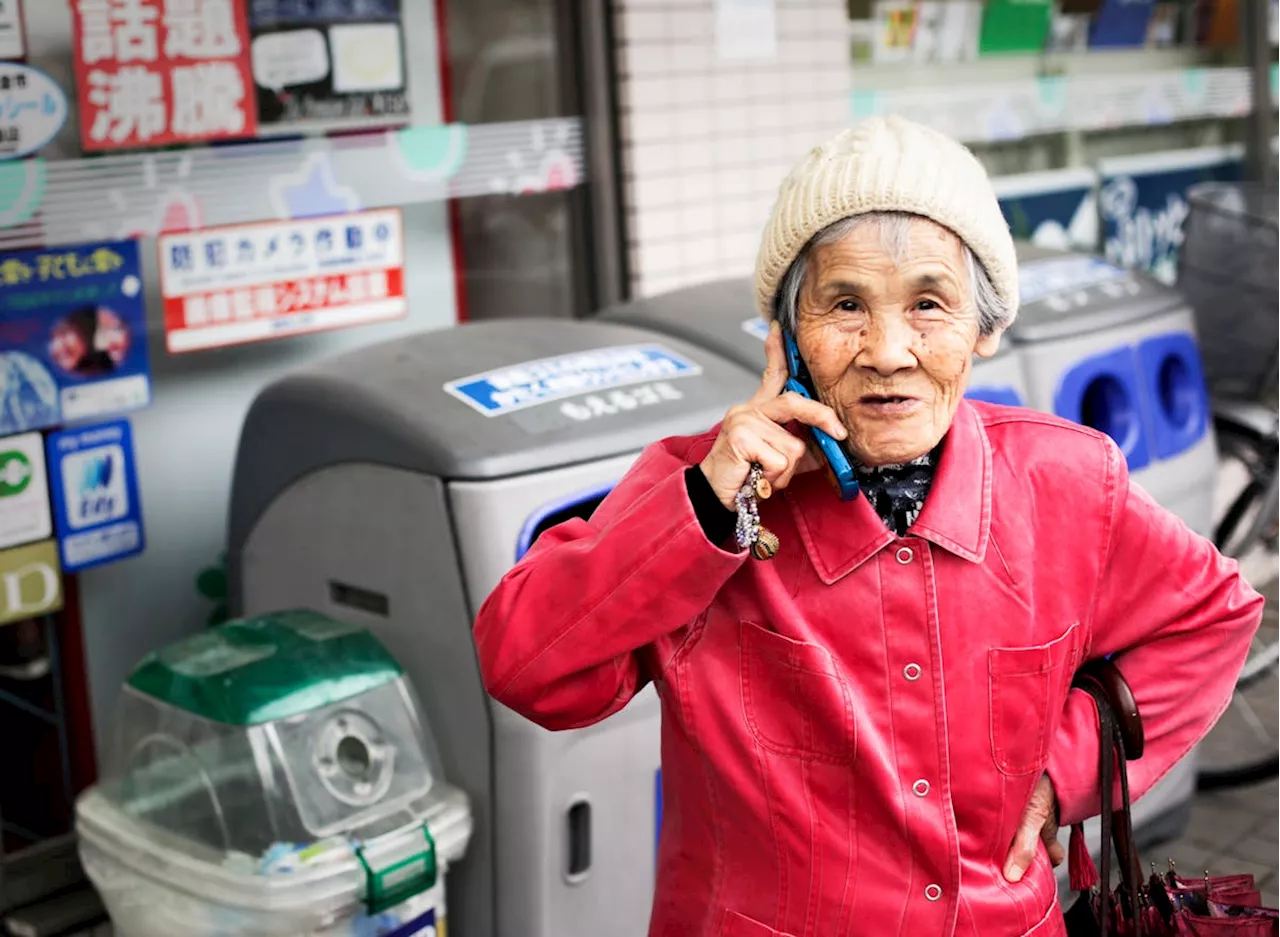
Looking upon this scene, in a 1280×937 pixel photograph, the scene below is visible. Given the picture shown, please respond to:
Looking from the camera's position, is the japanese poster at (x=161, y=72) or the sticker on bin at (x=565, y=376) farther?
the japanese poster at (x=161, y=72)

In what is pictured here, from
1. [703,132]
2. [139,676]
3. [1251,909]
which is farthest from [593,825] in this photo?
[703,132]

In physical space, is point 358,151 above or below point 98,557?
above

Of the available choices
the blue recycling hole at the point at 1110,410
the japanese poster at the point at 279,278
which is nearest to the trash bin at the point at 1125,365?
the blue recycling hole at the point at 1110,410

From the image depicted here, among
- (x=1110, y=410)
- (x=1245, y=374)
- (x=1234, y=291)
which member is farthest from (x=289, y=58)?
(x=1245, y=374)

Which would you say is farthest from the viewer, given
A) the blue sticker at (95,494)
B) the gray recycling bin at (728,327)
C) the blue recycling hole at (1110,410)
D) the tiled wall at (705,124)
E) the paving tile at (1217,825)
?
the tiled wall at (705,124)

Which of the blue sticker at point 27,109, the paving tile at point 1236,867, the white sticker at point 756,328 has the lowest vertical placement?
the paving tile at point 1236,867

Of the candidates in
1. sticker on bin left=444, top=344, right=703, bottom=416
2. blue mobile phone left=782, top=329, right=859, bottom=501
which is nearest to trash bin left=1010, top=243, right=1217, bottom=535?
sticker on bin left=444, top=344, right=703, bottom=416

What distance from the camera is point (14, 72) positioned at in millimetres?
3811

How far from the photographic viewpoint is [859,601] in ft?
6.32

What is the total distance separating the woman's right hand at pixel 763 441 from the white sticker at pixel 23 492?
8.22ft

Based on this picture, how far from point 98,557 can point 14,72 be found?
119 centimetres

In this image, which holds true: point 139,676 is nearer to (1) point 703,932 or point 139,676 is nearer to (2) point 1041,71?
(1) point 703,932

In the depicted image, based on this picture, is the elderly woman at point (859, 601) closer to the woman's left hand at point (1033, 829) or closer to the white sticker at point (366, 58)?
the woman's left hand at point (1033, 829)

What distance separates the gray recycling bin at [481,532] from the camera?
9.78 feet
